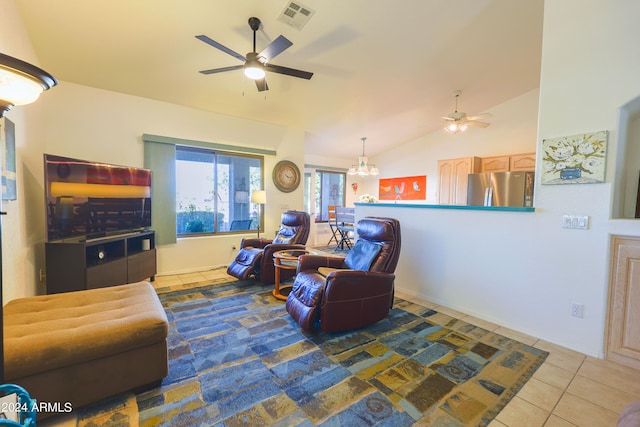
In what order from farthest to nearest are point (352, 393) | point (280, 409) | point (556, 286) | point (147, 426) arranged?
point (556, 286), point (352, 393), point (280, 409), point (147, 426)

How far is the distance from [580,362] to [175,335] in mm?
3215

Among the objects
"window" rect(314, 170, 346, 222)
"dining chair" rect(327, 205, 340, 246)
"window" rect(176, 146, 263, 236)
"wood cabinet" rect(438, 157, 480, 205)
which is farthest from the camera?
"window" rect(314, 170, 346, 222)

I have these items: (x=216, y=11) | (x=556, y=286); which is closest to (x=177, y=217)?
(x=216, y=11)

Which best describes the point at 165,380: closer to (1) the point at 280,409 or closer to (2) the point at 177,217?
(1) the point at 280,409

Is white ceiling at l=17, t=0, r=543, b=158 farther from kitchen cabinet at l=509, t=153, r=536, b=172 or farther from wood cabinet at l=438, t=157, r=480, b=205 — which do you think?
wood cabinet at l=438, t=157, r=480, b=205

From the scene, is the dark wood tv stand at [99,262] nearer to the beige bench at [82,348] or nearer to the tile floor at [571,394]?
the beige bench at [82,348]

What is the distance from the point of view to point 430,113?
17.4 ft

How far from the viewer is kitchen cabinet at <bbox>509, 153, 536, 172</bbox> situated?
4.85 metres

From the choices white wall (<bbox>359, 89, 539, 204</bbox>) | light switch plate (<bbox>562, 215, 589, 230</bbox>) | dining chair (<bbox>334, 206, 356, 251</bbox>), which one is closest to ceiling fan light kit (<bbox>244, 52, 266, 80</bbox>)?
light switch plate (<bbox>562, 215, 589, 230</bbox>)

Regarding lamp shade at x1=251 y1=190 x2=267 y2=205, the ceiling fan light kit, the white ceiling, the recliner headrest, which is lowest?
the recliner headrest

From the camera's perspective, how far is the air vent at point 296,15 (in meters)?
2.47

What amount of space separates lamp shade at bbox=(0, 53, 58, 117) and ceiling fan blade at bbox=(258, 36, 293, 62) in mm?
1595

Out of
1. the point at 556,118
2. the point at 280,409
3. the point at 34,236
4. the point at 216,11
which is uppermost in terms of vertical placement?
the point at 216,11

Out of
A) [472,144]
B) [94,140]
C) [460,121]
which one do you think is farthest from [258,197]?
[472,144]
